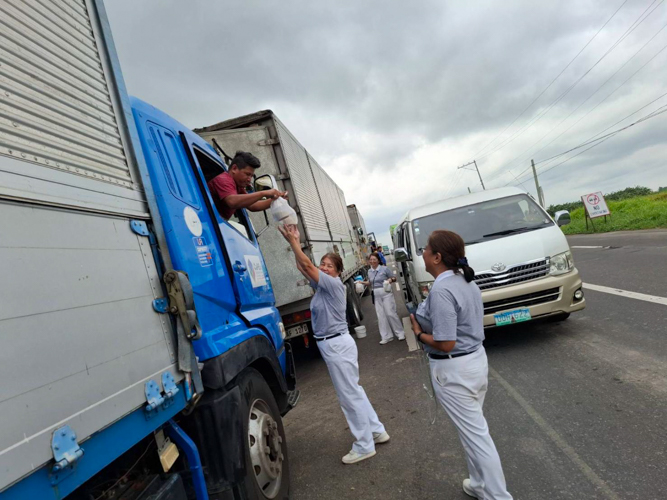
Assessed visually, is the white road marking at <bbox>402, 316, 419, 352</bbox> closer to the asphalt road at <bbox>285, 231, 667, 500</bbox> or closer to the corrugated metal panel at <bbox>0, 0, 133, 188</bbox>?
the asphalt road at <bbox>285, 231, 667, 500</bbox>

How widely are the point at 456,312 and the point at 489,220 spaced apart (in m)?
3.95

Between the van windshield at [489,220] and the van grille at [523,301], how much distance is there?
87 cm

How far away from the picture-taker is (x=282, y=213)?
118 inches

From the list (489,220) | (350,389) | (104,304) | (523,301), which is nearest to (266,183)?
(350,389)

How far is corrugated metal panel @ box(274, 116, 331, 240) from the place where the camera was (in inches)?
244

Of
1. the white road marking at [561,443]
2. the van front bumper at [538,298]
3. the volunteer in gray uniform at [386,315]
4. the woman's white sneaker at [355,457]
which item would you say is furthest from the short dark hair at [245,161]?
the volunteer in gray uniform at [386,315]

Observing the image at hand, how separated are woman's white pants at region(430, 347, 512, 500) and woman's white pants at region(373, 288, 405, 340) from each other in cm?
470

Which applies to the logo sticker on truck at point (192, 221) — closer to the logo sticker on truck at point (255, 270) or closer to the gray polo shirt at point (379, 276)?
the logo sticker on truck at point (255, 270)

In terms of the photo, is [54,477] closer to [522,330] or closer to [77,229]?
[77,229]

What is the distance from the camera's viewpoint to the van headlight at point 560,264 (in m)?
5.15

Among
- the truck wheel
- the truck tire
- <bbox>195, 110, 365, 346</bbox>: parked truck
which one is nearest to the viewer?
the truck wheel

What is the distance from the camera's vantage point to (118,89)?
199 centimetres

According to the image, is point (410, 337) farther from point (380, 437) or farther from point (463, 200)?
point (463, 200)

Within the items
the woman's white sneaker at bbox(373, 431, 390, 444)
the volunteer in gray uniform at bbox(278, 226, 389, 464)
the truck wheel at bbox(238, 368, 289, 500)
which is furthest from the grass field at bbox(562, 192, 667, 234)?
the truck wheel at bbox(238, 368, 289, 500)
